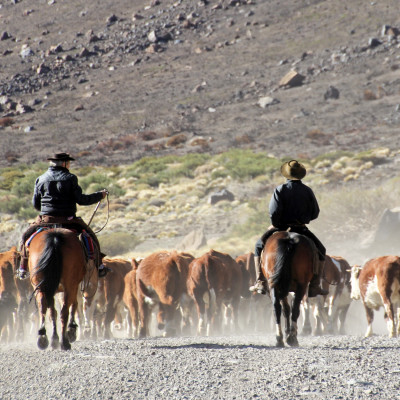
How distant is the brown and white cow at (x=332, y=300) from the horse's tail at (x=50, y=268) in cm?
841

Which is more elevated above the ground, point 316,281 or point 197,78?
point 197,78

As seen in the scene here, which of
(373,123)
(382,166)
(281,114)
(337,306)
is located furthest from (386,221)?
(281,114)

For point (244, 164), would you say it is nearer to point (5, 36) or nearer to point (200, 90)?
point (200, 90)

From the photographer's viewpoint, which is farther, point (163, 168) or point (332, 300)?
point (163, 168)

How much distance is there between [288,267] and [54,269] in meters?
3.18

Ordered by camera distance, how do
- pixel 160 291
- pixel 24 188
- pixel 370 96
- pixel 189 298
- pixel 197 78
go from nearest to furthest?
pixel 160 291, pixel 189 298, pixel 24 188, pixel 370 96, pixel 197 78

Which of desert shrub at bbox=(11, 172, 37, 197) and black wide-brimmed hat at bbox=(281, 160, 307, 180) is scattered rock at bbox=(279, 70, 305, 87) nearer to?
desert shrub at bbox=(11, 172, 37, 197)

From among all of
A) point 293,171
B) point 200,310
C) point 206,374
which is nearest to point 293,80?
→ point 200,310

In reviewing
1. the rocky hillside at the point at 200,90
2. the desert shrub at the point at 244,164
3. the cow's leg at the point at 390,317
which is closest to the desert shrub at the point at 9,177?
the rocky hillside at the point at 200,90

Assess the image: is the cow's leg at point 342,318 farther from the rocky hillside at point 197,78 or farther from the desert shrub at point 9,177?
the desert shrub at point 9,177

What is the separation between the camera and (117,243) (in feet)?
128

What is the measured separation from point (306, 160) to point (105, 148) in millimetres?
21513

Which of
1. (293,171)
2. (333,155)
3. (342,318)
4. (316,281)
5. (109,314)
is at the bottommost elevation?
(316,281)

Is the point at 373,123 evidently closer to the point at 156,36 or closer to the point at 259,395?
the point at 156,36
